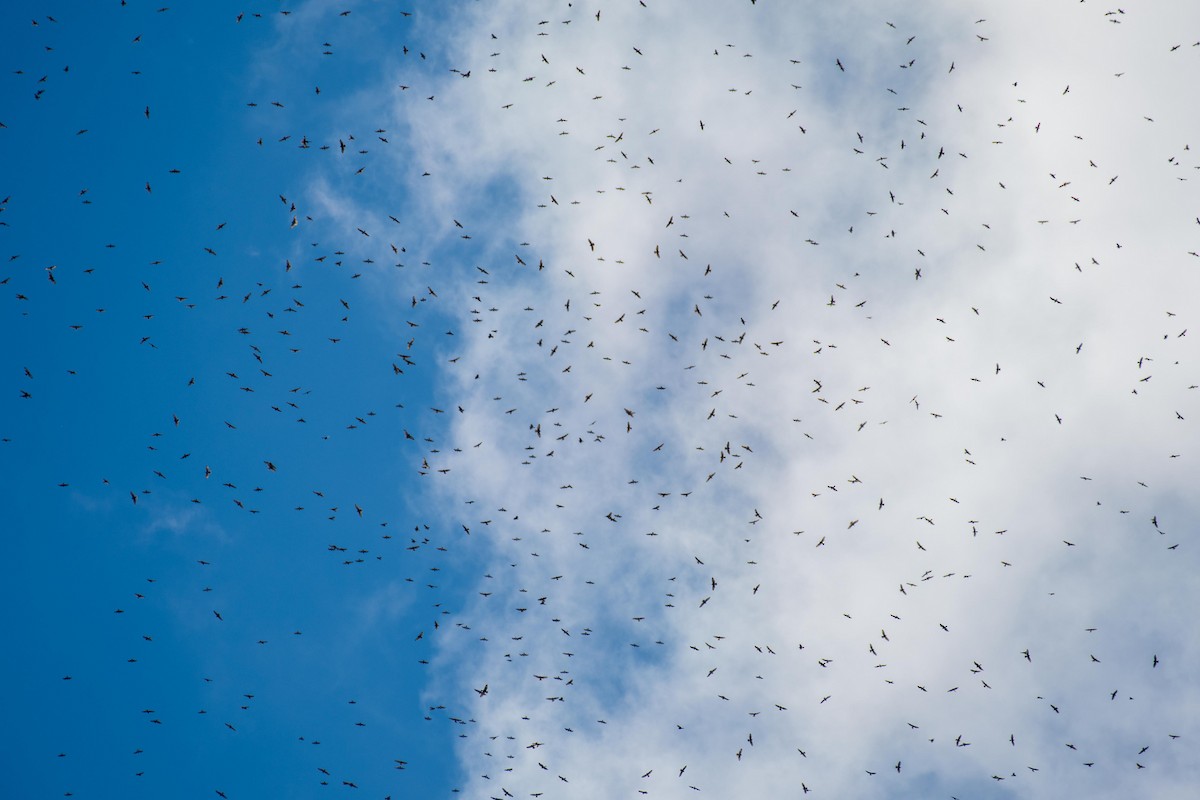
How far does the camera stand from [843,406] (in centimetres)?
4300

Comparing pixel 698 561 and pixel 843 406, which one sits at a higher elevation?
pixel 843 406

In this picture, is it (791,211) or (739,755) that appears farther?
(739,755)

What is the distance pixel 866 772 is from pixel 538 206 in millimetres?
29401

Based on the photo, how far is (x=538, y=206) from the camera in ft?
133

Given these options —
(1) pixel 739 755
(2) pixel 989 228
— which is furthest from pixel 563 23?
(1) pixel 739 755

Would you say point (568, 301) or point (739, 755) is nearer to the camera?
point (568, 301)

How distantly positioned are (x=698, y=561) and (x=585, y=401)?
9.25 m

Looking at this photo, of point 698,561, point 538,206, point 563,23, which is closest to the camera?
point 563,23

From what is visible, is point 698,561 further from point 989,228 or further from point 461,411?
point 989,228

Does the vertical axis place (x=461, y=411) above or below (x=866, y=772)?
above

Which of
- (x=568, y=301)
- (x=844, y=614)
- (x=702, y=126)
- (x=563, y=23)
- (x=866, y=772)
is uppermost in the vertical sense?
(x=563, y=23)

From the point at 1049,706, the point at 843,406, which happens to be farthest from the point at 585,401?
the point at 1049,706

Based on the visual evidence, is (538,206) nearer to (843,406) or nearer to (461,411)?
(461,411)

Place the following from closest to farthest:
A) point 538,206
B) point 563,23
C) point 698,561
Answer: point 563,23
point 538,206
point 698,561
